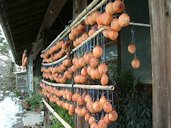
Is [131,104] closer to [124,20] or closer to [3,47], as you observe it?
[124,20]

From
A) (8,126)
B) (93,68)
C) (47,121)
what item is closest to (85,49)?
(93,68)

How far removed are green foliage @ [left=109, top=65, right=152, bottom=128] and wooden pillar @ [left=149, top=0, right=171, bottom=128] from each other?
2.42 meters

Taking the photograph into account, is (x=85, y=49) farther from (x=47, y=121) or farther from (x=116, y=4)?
(x=47, y=121)

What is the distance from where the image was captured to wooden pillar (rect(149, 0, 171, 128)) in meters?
1.50

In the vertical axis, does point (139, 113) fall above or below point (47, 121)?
above

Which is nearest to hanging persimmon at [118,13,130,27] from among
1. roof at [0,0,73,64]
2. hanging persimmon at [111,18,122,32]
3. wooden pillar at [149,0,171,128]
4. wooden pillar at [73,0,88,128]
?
hanging persimmon at [111,18,122,32]

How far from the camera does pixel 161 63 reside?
1525mm

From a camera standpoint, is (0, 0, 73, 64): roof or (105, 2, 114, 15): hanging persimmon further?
(0, 0, 73, 64): roof

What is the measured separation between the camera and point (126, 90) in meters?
4.36

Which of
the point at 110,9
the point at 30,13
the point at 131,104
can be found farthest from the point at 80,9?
the point at 30,13

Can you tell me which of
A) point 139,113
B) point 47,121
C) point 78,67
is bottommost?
point 47,121

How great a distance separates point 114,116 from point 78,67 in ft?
3.35

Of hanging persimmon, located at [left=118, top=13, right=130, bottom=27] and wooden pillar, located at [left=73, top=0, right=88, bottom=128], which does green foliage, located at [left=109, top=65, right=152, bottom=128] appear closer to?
wooden pillar, located at [left=73, top=0, right=88, bottom=128]

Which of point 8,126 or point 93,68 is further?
point 8,126
